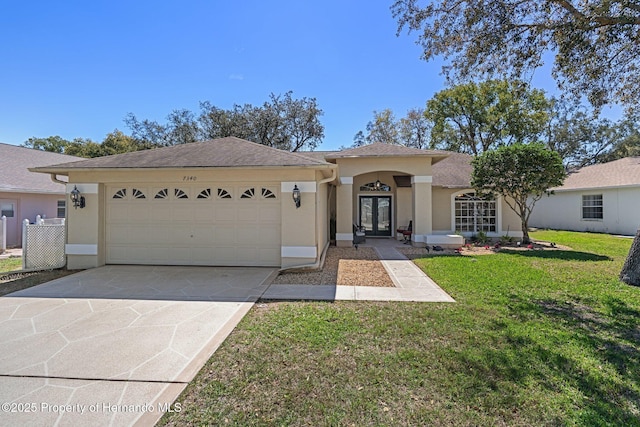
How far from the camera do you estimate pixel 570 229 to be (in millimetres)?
20328

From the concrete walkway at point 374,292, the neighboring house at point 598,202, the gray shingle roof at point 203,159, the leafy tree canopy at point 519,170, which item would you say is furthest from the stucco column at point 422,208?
the neighboring house at point 598,202

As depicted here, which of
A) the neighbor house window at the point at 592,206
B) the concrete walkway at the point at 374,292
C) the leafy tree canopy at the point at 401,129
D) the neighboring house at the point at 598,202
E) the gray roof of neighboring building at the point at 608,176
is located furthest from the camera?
the leafy tree canopy at the point at 401,129

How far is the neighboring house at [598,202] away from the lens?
16584 millimetres

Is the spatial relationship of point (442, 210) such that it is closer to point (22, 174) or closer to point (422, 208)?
point (422, 208)

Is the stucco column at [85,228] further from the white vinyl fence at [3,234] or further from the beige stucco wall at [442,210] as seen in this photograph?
the beige stucco wall at [442,210]

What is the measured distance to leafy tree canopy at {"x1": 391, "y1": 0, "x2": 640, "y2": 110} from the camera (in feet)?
20.3

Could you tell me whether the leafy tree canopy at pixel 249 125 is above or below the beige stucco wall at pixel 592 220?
above

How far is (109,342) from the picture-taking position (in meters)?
4.06

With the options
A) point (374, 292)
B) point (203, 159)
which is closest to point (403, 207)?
point (374, 292)

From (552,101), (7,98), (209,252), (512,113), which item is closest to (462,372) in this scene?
(209,252)

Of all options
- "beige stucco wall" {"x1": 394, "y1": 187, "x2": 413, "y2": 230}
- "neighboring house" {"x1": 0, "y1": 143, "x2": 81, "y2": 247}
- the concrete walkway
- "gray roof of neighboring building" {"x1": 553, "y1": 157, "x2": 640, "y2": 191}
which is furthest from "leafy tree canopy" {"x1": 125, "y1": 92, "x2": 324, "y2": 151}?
the concrete walkway

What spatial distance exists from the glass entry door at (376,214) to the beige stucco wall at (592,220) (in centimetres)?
1342

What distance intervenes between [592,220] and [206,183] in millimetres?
23344

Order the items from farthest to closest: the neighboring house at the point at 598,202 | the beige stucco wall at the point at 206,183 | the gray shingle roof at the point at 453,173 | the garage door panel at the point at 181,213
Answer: the neighboring house at the point at 598,202, the gray shingle roof at the point at 453,173, the garage door panel at the point at 181,213, the beige stucco wall at the point at 206,183
